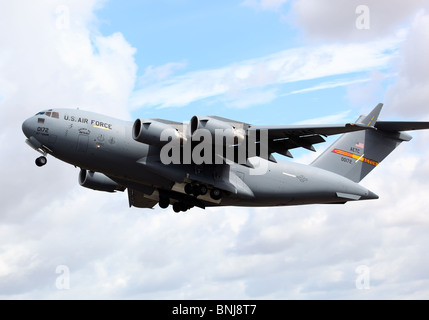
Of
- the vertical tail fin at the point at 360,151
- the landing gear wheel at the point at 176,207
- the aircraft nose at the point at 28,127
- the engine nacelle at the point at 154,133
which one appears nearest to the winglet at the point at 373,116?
the vertical tail fin at the point at 360,151

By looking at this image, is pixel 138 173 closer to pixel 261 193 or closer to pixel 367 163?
pixel 261 193

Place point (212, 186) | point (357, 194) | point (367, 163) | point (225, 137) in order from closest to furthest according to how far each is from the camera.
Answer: point (225, 137) < point (212, 186) < point (357, 194) < point (367, 163)

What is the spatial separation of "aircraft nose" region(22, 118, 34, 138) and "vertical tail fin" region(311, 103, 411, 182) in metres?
9.32

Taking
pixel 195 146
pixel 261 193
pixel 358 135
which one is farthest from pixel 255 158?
pixel 358 135

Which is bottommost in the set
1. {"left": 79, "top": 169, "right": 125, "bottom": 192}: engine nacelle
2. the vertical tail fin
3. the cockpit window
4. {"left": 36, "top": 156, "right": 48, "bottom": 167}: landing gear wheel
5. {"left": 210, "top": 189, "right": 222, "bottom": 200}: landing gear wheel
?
{"left": 210, "top": 189, "right": 222, "bottom": 200}: landing gear wheel

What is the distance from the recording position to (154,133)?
663 inches

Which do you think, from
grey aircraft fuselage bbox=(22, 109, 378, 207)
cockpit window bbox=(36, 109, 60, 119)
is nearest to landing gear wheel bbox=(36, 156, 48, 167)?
grey aircraft fuselage bbox=(22, 109, 378, 207)

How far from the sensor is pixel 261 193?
19.5 m

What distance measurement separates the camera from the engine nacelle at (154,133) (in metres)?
16.8

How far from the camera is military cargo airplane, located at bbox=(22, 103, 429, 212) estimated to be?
1691cm

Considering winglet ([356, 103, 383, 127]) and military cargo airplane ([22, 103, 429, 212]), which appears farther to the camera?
winglet ([356, 103, 383, 127])

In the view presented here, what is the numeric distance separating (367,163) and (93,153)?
380 inches

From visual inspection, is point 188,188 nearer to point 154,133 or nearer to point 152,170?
point 152,170

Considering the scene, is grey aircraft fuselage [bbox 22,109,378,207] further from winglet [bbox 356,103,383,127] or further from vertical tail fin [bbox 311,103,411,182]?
winglet [bbox 356,103,383,127]
